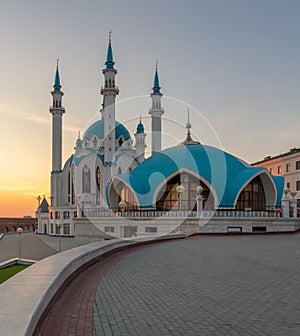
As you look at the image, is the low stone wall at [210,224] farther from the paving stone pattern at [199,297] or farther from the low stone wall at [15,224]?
the low stone wall at [15,224]

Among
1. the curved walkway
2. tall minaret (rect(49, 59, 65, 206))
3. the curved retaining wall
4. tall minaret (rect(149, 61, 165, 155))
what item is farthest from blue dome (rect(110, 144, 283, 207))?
the curved retaining wall

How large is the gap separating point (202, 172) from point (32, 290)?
100.0 ft

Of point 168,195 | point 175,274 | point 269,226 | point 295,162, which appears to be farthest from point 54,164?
point 175,274

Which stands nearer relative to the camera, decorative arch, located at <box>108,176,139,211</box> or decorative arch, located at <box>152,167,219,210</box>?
decorative arch, located at <box>152,167,219,210</box>

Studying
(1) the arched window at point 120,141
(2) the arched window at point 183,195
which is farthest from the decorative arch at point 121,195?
(1) the arched window at point 120,141

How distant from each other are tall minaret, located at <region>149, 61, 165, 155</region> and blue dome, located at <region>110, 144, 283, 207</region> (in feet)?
57.7

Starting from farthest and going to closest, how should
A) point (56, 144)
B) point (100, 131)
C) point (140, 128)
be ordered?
point (140, 128) < point (100, 131) < point (56, 144)

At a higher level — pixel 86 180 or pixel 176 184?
pixel 86 180

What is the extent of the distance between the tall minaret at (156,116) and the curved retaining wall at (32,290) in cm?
4709

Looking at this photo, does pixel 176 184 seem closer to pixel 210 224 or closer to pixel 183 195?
pixel 183 195

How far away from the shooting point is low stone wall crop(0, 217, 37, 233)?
68.4 meters

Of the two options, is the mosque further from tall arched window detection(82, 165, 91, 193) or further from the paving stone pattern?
the paving stone pattern

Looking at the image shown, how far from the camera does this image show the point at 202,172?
35125 millimetres

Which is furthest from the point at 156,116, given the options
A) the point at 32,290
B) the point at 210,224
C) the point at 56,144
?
the point at 32,290
